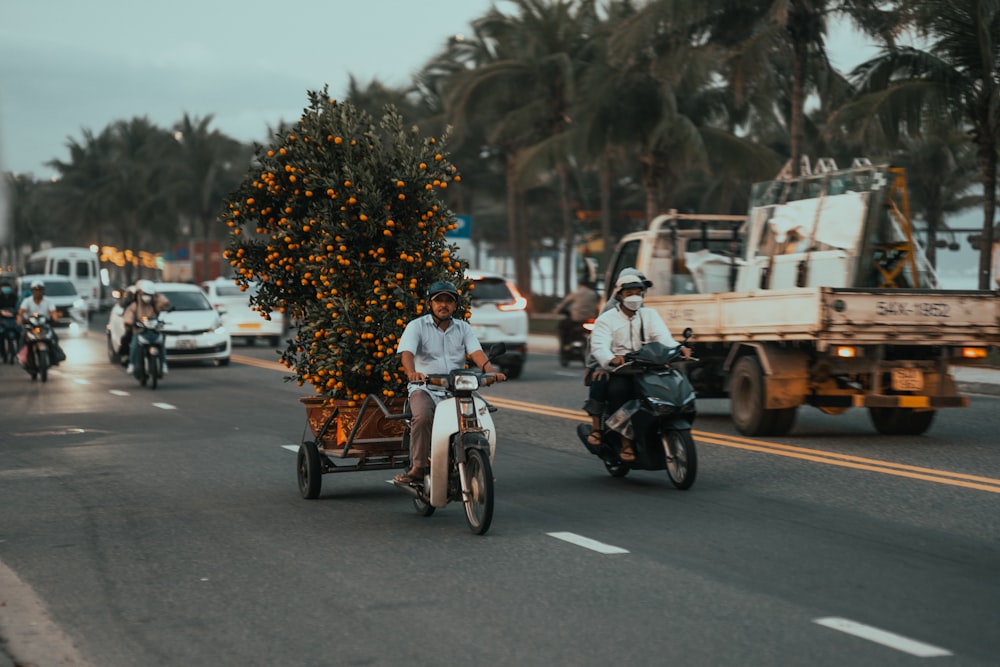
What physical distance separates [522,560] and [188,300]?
22.3 meters

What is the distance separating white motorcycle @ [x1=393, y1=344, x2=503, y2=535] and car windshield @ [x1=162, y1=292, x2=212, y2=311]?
20475mm

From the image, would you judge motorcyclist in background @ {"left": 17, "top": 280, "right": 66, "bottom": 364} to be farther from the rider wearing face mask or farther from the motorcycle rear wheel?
the rider wearing face mask

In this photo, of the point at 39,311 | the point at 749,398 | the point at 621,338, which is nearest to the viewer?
the point at 621,338

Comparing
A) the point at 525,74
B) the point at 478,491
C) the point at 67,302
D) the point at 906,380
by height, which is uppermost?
the point at 525,74

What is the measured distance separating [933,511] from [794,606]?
3369 mm

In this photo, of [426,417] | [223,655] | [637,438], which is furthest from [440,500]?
[223,655]

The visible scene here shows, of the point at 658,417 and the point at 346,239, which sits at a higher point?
the point at 346,239

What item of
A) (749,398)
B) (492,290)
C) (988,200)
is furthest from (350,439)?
(988,200)

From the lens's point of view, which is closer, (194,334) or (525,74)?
(194,334)

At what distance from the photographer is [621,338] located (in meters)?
11.5

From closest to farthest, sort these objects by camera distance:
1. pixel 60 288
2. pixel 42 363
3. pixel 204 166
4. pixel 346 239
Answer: pixel 346 239 < pixel 42 363 < pixel 60 288 < pixel 204 166

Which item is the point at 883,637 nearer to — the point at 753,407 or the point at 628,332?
the point at 628,332

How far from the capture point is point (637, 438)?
36.6 ft

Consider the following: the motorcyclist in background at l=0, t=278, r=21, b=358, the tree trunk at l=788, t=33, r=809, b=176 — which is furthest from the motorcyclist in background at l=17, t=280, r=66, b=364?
the tree trunk at l=788, t=33, r=809, b=176
